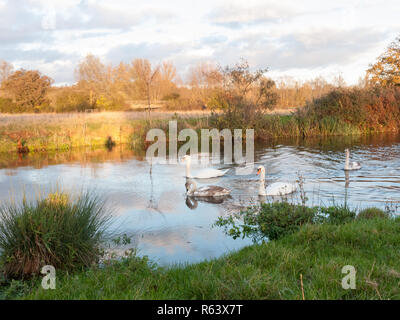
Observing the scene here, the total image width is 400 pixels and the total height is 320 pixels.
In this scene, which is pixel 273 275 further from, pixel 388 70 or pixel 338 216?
pixel 388 70

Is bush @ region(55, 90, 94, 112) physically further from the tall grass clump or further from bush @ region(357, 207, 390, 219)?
bush @ region(357, 207, 390, 219)

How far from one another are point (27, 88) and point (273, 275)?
47.3m

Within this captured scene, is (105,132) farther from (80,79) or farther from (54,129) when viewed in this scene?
(80,79)

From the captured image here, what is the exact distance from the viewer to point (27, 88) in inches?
1754

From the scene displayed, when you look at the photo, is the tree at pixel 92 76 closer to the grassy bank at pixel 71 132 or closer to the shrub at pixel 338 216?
the grassy bank at pixel 71 132

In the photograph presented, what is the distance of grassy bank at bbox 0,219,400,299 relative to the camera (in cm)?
334

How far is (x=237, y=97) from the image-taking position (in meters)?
24.0

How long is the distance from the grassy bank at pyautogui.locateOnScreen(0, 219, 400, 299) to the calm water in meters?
1.15

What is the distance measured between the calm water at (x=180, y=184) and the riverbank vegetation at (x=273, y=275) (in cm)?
113

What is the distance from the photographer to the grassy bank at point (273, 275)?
132 inches

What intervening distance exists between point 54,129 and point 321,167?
15897 mm

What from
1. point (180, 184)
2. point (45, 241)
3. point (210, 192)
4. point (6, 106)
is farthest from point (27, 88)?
point (45, 241)

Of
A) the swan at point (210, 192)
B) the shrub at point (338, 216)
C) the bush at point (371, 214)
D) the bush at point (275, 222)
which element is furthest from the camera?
the swan at point (210, 192)

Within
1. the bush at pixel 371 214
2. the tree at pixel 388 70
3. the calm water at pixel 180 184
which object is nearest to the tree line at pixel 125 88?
the tree at pixel 388 70
